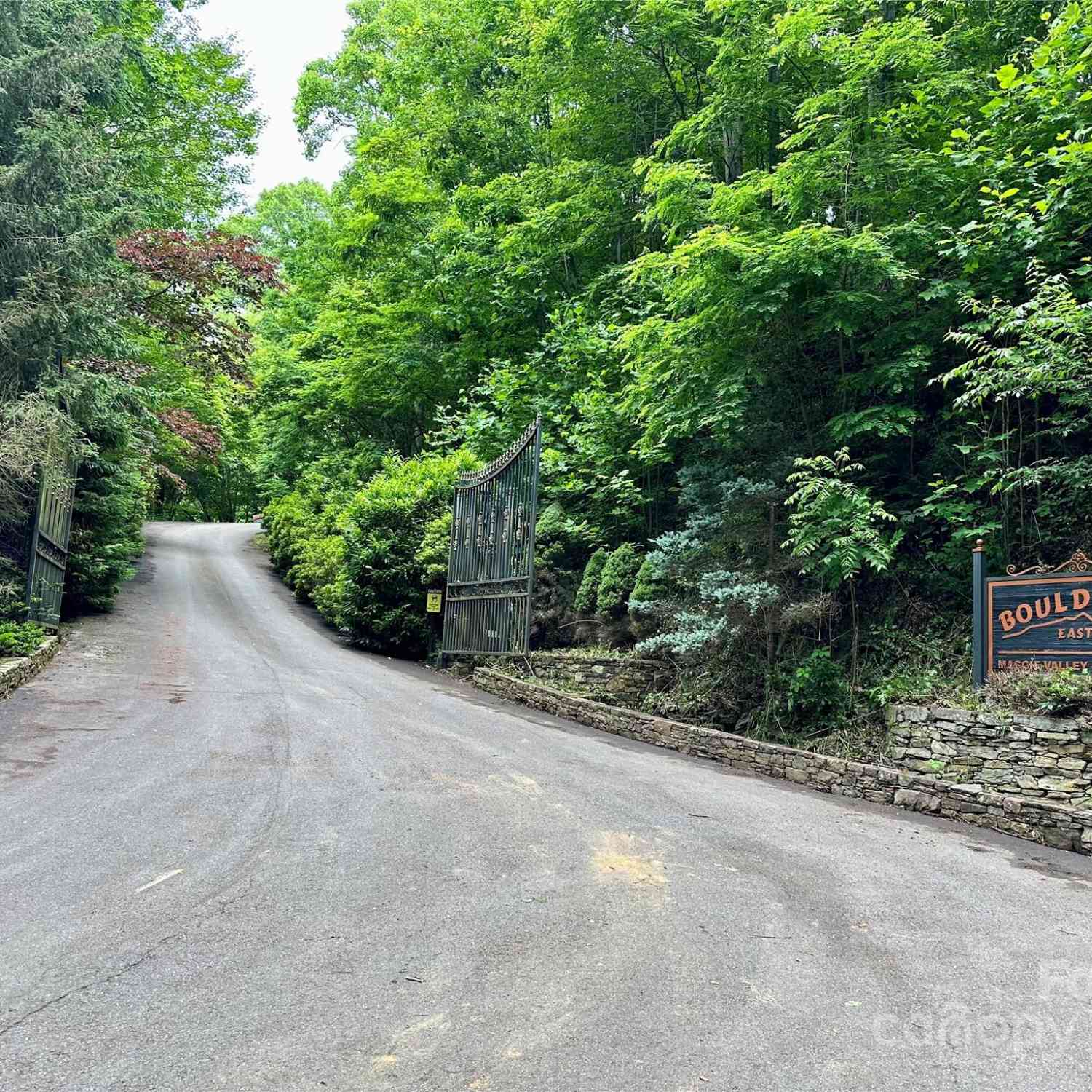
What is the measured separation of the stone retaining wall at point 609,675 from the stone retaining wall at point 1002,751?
11.2 ft

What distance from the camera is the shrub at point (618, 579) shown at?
1123 centimetres

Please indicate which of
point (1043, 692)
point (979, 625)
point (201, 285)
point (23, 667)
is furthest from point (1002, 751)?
point (201, 285)

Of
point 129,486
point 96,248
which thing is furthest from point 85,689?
point 129,486

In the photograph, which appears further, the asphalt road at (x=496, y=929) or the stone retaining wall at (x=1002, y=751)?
the stone retaining wall at (x=1002, y=751)

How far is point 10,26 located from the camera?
12.3m

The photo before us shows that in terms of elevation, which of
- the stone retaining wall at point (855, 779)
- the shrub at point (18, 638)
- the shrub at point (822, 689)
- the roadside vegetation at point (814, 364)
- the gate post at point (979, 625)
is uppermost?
the roadside vegetation at point (814, 364)

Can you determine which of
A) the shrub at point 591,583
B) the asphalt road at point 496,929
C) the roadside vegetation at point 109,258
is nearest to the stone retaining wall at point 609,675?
the shrub at point 591,583

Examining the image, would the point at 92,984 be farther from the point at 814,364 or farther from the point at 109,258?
the point at 109,258

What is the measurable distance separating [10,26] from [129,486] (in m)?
7.93

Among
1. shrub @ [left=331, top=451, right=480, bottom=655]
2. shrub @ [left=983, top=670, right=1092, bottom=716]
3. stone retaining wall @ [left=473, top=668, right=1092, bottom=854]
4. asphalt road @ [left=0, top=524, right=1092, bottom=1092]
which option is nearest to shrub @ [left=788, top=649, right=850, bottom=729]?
stone retaining wall @ [left=473, top=668, right=1092, bottom=854]

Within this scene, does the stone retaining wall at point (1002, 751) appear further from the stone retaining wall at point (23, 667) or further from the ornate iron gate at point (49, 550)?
the ornate iron gate at point (49, 550)

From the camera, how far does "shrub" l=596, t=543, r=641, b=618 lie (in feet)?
36.8

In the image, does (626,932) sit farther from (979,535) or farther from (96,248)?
(96,248)

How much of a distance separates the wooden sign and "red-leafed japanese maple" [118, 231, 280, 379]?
1522cm
